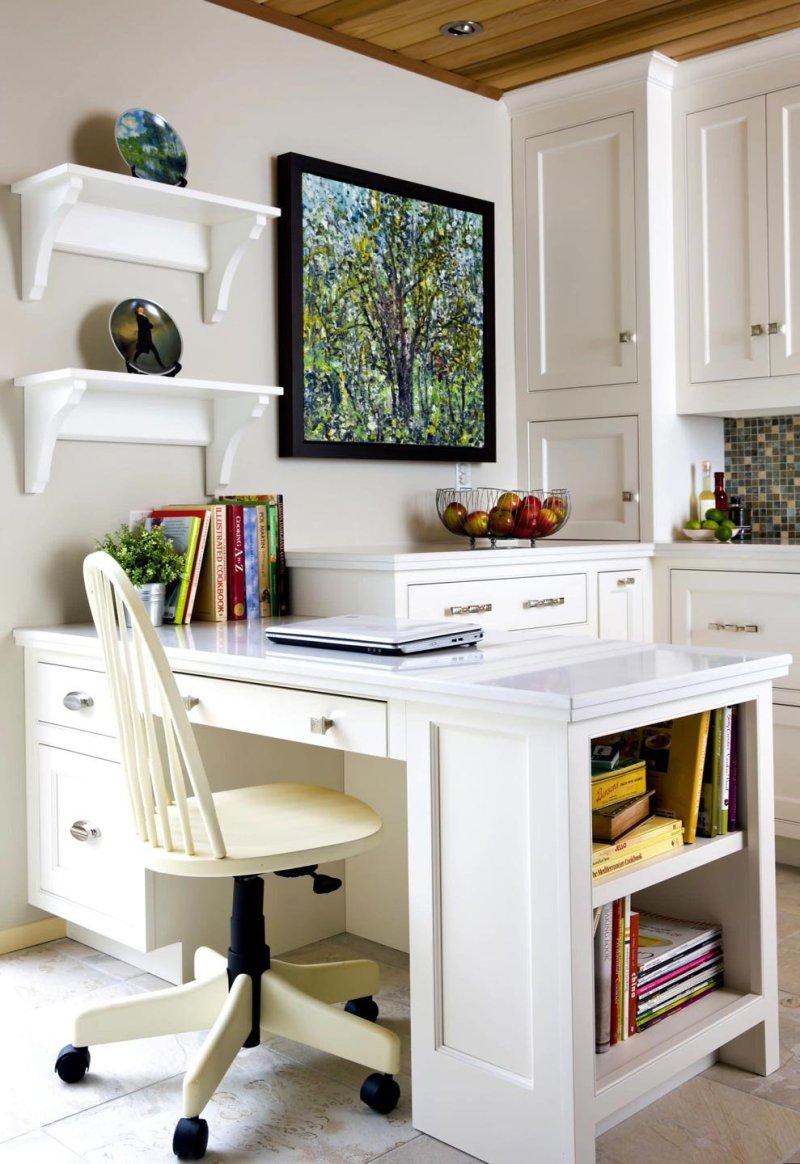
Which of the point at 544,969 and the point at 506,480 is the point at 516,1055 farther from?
the point at 506,480

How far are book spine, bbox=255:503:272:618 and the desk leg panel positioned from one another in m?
1.12

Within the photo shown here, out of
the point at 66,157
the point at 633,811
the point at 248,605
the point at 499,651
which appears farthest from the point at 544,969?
the point at 66,157

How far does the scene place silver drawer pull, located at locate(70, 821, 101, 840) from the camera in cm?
253

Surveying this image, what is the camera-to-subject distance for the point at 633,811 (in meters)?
1.89

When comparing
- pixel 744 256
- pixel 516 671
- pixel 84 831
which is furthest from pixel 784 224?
pixel 84 831

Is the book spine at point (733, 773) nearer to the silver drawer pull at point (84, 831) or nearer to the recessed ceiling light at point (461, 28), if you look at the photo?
the silver drawer pull at point (84, 831)

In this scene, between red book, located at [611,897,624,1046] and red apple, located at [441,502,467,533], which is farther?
red apple, located at [441,502,467,533]

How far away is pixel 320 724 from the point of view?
1.97m

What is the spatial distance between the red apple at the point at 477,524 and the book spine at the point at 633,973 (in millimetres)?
1620

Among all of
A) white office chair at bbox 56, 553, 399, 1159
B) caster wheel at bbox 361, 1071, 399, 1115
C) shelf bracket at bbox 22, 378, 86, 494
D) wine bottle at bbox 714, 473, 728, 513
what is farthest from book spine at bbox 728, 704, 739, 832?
wine bottle at bbox 714, 473, 728, 513

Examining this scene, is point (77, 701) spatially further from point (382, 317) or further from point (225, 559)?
point (382, 317)

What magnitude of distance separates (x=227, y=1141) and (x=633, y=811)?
824mm

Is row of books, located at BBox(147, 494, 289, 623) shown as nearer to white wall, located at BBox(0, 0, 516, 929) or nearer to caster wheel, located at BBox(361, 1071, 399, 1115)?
white wall, located at BBox(0, 0, 516, 929)

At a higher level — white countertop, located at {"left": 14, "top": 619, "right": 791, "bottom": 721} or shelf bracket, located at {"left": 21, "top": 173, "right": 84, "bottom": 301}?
shelf bracket, located at {"left": 21, "top": 173, "right": 84, "bottom": 301}
